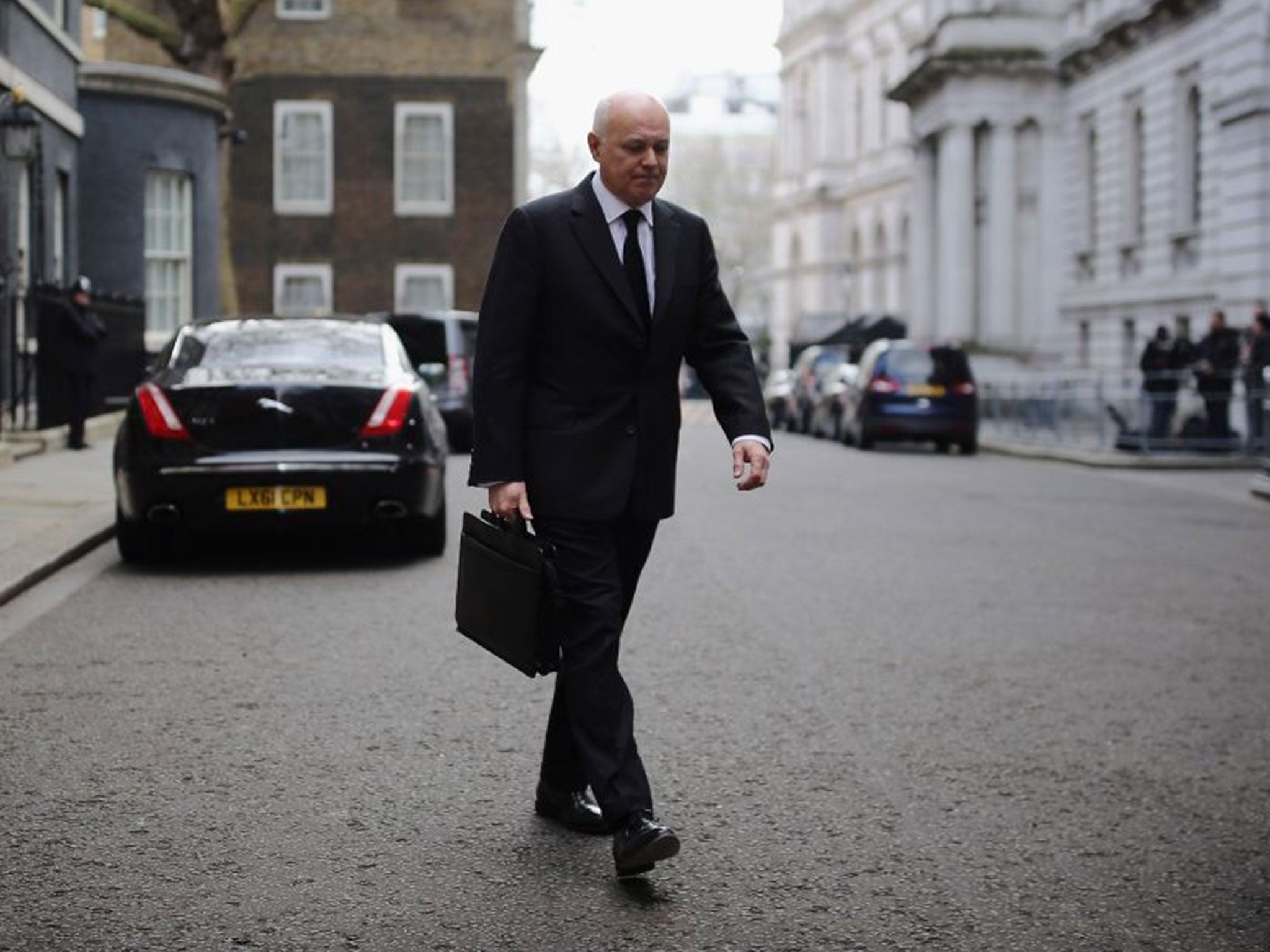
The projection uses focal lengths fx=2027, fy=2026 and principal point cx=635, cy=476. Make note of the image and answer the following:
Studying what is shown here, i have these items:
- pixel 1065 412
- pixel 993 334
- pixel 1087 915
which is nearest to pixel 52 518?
pixel 1087 915

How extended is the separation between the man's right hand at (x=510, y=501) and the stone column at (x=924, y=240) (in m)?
49.0

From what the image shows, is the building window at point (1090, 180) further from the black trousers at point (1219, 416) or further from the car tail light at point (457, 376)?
the car tail light at point (457, 376)

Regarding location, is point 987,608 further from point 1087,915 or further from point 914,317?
point 914,317

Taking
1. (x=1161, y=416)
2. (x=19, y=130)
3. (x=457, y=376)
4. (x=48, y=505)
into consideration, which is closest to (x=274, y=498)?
(x=48, y=505)

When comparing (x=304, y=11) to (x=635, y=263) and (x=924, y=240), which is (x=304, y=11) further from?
(x=635, y=263)

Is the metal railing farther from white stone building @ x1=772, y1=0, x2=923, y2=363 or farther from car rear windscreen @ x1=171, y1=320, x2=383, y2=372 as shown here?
white stone building @ x1=772, y1=0, x2=923, y2=363

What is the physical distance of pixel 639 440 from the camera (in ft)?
16.9

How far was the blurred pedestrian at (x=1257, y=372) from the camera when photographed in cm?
2284

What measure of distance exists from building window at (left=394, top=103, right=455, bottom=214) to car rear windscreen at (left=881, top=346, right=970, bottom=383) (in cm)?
1714

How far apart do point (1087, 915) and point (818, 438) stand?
29.9m

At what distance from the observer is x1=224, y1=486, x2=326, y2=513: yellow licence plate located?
11.5 meters

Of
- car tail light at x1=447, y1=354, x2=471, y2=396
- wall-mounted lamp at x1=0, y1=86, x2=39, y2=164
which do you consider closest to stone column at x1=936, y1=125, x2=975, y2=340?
car tail light at x1=447, y1=354, x2=471, y2=396

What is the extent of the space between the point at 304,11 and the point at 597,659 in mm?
40599

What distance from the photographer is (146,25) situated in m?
32.7
